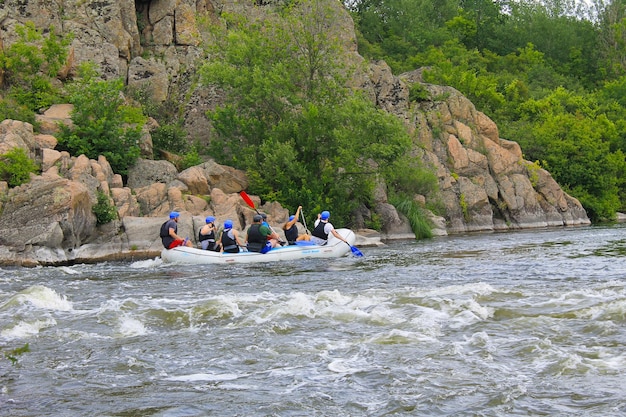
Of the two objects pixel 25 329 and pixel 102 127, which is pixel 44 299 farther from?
pixel 102 127

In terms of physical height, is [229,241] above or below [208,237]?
below

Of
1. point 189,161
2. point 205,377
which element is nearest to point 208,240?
point 189,161

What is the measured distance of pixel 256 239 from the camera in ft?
74.6

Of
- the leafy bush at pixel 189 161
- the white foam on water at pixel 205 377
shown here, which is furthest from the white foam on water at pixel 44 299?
the leafy bush at pixel 189 161

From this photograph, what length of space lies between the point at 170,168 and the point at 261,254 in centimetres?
910

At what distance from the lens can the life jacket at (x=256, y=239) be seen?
74.6ft

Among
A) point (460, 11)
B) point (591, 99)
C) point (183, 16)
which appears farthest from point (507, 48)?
point (183, 16)

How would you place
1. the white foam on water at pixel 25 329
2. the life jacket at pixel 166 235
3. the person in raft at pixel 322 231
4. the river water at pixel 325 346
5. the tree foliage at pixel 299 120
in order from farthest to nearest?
the tree foliage at pixel 299 120, the person in raft at pixel 322 231, the life jacket at pixel 166 235, the white foam on water at pixel 25 329, the river water at pixel 325 346

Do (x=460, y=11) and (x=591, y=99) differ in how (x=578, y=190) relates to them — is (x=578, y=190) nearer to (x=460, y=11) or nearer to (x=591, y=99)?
(x=591, y=99)

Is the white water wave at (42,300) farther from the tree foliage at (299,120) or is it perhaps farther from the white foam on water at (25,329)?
the tree foliage at (299,120)

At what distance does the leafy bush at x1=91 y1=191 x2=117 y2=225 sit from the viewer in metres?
24.4

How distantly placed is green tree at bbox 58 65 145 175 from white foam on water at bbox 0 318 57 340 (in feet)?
59.3

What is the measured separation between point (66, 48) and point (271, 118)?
1002 centimetres

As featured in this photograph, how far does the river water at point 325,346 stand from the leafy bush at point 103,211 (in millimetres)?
7807
